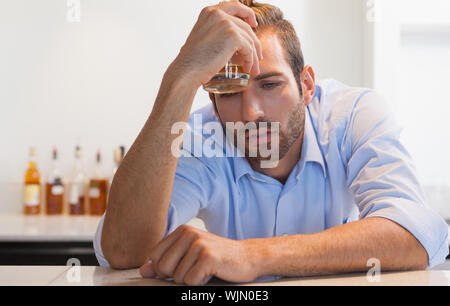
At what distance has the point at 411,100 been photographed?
2318mm

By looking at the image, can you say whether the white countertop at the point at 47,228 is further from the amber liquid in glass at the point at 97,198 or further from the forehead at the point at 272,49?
the forehead at the point at 272,49

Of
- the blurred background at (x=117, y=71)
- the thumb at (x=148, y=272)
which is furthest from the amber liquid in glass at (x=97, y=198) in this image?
the thumb at (x=148, y=272)

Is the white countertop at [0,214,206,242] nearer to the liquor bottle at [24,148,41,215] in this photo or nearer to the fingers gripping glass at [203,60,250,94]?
the liquor bottle at [24,148,41,215]

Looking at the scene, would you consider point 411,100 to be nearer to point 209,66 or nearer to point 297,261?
point 209,66

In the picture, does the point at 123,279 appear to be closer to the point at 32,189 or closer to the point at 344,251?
the point at 344,251

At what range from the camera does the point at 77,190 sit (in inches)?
88.9

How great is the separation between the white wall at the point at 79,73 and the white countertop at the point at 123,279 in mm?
1614

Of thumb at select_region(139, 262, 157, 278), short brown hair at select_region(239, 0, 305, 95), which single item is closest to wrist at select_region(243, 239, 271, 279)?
thumb at select_region(139, 262, 157, 278)

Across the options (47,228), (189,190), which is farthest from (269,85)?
(47,228)

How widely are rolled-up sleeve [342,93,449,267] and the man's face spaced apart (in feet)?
0.44

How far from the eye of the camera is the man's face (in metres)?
1.03

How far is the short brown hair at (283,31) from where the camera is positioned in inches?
46.0
